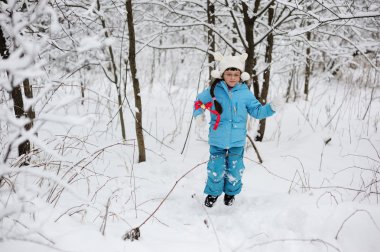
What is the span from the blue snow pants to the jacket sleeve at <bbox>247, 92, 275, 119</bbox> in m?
0.36

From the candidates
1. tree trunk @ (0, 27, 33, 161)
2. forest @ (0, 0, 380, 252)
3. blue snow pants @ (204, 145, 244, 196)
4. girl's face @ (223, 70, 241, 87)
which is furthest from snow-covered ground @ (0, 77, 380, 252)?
girl's face @ (223, 70, 241, 87)

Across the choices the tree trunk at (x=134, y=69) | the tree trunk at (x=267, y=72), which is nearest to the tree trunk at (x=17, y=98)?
the tree trunk at (x=134, y=69)

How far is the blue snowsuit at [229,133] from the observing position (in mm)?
2732

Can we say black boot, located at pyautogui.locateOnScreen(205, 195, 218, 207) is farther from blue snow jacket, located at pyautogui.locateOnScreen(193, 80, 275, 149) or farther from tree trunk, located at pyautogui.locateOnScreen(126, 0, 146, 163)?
tree trunk, located at pyautogui.locateOnScreen(126, 0, 146, 163)

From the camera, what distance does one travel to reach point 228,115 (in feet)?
8.98

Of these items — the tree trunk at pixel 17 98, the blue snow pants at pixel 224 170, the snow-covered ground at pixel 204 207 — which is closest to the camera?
the snow-covered ground at pixel 204 207

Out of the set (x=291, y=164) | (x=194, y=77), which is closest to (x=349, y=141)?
(x=291, y=164)

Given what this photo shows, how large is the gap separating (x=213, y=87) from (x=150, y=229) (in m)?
1.34

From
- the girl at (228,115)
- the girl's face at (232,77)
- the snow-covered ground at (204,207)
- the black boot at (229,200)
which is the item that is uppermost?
the girl's face at (232,77)

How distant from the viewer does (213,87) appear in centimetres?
277

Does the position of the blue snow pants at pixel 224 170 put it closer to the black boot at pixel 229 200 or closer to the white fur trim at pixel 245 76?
the black boot at pixel 229 200

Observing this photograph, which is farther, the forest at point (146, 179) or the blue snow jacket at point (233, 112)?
the blue snow jacket at point (233, 112)

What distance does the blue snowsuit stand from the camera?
A: 2732 mm

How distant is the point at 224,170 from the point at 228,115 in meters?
0.53
